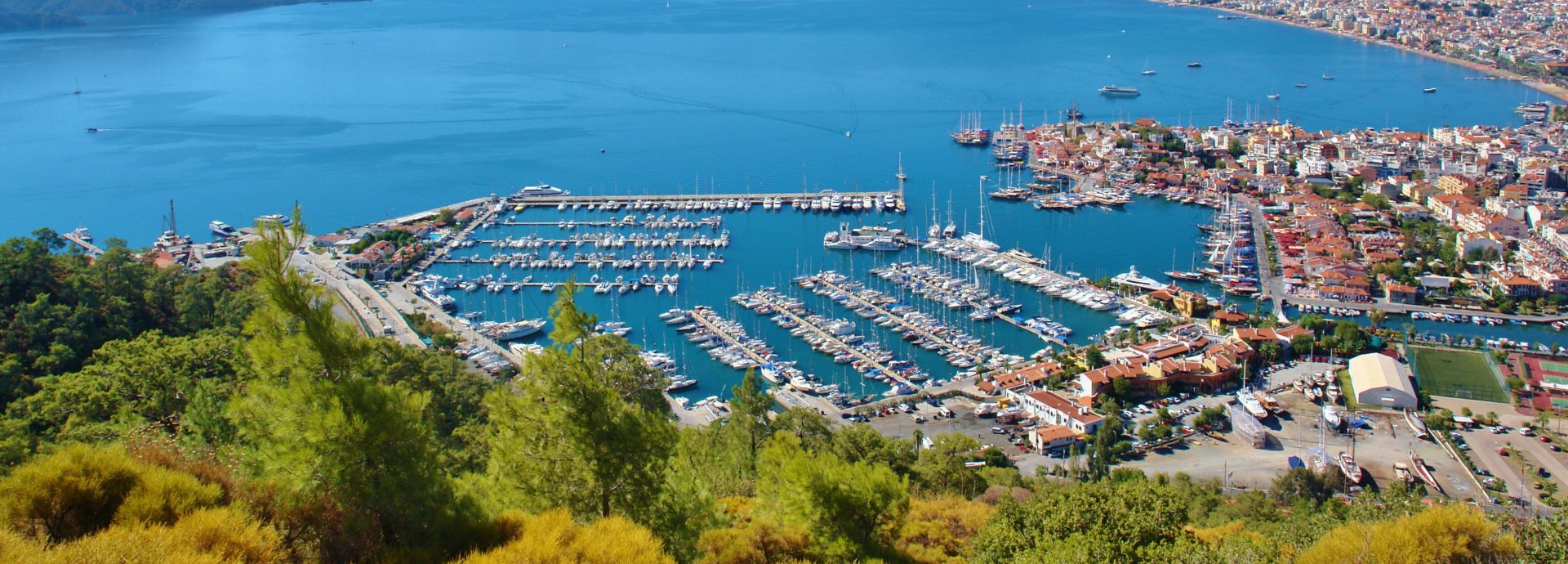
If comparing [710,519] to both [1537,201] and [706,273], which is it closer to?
[706,273]

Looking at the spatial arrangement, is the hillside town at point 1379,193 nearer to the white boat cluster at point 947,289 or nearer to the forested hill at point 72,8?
the white boat cluster at point 947,289

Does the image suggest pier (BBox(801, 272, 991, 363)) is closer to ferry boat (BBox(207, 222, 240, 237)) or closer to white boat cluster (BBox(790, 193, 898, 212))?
white boat cluster (BBox(790, 193, 898, 212))

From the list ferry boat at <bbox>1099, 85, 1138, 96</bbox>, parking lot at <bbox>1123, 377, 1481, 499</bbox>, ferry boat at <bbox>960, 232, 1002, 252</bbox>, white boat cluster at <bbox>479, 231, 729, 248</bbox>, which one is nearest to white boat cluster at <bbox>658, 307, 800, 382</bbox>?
white boat cluster at <bbox>479, 231, 729, 248</bbox>

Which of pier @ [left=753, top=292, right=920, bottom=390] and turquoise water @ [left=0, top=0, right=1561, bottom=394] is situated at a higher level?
turquoise water @ [left=0, top=0, right=1561, bottom=394]

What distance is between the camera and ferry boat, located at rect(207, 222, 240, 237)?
1972 centimetres

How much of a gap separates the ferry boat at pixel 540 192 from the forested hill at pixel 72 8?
47.3m

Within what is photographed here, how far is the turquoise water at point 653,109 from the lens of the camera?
70.0 feet

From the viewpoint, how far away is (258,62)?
45.1m

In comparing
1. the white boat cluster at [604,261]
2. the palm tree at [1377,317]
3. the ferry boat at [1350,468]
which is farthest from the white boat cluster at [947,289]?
the ferry boat at [1350,468]

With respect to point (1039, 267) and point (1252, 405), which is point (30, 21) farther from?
point (1252, 405)

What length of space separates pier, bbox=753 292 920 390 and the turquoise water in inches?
18.7

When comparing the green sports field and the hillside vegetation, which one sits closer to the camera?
the hillside vegetation

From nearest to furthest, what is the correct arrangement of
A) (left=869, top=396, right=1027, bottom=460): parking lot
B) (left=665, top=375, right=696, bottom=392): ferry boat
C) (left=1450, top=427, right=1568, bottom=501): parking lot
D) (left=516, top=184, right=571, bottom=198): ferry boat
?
(left=1450, top=427, right=1568, bottom=501): parking lot
(left=869, top=396, right=1027, bottom=460): parking lot
(left=665, top=375, right=696, bottom=392): ferry boat
(left=516, top=184, right=571, bottom=198): ferry boat

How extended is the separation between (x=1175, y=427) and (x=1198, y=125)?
65.3 ft
